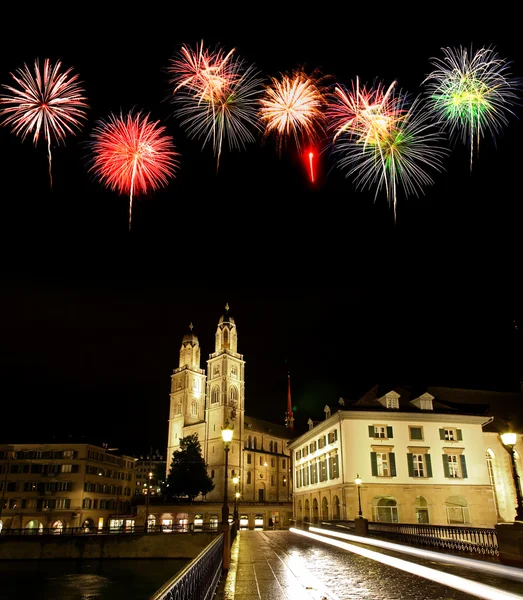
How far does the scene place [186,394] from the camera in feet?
324

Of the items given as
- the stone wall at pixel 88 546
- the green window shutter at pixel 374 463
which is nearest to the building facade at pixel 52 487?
the stone wall at pixel 88 546

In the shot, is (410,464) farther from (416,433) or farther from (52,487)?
(52,487)

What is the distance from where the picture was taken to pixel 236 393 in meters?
93.9

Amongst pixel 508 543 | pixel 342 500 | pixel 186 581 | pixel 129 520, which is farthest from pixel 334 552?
pixel 129 520

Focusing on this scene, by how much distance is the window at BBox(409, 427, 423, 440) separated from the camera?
40.6 meters

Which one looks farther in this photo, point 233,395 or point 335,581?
point 233,395

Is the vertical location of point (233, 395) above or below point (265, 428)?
above

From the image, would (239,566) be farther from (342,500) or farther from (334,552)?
(342,500)

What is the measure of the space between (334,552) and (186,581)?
15.5 meters

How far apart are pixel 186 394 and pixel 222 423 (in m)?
16.3

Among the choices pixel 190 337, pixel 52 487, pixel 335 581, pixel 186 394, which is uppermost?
pixel 190 337

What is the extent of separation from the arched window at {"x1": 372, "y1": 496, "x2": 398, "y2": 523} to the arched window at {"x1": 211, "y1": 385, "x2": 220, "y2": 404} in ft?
184

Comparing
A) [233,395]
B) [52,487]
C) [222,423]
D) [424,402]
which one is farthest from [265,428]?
[424,402]

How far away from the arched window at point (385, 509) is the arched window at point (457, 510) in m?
4.40
